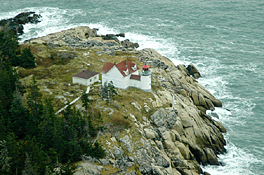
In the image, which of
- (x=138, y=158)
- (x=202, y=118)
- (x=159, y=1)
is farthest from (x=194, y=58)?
(x=159, y=1)

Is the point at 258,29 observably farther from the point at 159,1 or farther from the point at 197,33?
the point at 159,1

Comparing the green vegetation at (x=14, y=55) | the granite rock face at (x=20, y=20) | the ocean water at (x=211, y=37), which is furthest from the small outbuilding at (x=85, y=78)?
the granite rock face at (x=20, y=20)

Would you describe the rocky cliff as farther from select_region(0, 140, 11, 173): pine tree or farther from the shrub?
select_region(0, 140, 11, 173): pine tree

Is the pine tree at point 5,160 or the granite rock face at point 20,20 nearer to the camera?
the pine tree at point 5,160

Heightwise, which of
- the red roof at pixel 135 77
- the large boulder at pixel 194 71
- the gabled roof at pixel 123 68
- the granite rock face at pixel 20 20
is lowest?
the large boulder at pixel 194 71

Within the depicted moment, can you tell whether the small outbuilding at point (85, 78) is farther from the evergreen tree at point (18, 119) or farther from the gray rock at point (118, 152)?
the gray rock at point (118, 152)

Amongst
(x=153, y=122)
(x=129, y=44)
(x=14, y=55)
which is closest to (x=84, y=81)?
(x=153, y=122)
